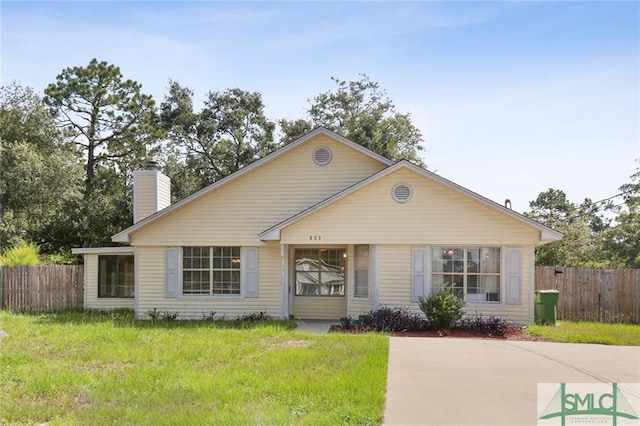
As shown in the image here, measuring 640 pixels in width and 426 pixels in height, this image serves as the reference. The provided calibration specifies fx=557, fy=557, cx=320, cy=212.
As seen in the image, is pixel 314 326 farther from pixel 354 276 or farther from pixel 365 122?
pixel 365 122

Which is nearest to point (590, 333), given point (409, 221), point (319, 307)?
point (409, 221)

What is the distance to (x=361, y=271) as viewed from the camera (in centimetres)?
1595

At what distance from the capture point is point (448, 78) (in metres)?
11.6

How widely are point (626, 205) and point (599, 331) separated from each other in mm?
Answer: 15796

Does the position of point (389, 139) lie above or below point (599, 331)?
above

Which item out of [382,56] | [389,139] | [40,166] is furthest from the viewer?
[389,139]

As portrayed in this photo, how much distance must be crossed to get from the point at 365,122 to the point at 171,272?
17501 millimetres

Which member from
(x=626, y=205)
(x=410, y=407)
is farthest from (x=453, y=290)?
(x=626, y=205)

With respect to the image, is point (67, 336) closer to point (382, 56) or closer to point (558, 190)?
point (382, 56)

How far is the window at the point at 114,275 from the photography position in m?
18.2

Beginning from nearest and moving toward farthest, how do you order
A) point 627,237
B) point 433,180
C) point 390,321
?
point 390,321, point 433,180, point 627,237

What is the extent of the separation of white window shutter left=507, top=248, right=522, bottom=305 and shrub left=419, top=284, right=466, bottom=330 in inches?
61.6

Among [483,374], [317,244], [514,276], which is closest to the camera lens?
[483,374]

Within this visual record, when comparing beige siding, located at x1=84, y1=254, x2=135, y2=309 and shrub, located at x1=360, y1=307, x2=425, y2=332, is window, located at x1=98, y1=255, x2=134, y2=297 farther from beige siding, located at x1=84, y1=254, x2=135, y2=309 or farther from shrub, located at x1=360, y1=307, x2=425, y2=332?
shrub, located at x1=360, y1=307, x2=425, y2=332
